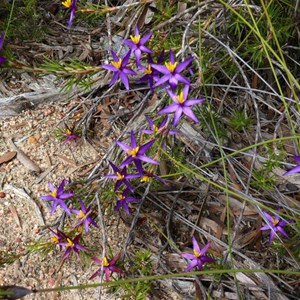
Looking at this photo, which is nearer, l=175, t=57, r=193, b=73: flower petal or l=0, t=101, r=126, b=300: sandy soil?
l=175, t=57, r=193, b=73: flower petal

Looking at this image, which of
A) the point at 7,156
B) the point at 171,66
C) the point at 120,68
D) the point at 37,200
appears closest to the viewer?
Result: the point at 171,66

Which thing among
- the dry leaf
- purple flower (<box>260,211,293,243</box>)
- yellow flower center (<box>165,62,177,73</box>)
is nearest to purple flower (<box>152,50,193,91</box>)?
yellow flower center (<box>165,62,177,73</box>)

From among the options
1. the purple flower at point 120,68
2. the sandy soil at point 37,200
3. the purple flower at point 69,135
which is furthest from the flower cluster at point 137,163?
the purple flower at point 69,135

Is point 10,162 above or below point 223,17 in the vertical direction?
below

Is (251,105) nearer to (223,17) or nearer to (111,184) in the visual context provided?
(223,17)

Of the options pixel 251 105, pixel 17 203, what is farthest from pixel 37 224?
pixel 251 105

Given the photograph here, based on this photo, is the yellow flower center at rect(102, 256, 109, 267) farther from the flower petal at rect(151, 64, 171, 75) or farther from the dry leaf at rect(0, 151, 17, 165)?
the dry leaf at rect(0, 151, 17, 165)

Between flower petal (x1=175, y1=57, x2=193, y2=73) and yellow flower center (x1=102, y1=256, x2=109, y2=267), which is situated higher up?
flower petal (x1=175, y1=57, x2=193, y2=73)

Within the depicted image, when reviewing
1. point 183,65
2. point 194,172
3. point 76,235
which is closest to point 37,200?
point 76,235

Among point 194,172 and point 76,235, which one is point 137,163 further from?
point 76,235
